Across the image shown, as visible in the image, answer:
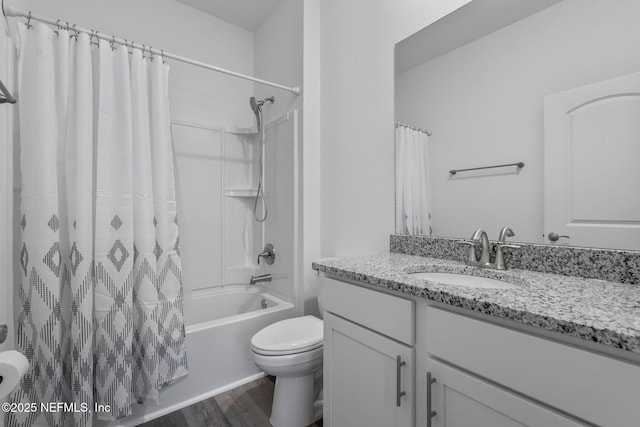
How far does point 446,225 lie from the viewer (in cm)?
131

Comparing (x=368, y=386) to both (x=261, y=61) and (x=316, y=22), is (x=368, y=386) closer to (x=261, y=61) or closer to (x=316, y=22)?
(x=316, y=22)

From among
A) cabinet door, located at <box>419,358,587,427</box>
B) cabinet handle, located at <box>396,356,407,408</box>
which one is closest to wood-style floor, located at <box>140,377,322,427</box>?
cabinet handle, located at <box>396,356,407,408</box>

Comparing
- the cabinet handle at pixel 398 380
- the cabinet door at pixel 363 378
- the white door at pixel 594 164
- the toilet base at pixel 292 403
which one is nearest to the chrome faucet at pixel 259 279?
the toilet base at pixel 292 403

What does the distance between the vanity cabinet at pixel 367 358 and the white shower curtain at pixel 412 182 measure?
557mm

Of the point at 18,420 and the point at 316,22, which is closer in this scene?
the point at 18,420

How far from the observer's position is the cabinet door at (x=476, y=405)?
61cm

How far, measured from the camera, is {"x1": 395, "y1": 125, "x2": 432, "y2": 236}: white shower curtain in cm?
140

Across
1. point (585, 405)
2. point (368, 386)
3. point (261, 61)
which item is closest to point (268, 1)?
point (261, 61)

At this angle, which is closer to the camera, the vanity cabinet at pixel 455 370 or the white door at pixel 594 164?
the vanity cabinet at pixel 455 370

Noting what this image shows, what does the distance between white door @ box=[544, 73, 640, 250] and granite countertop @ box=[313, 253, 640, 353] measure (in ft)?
0.56

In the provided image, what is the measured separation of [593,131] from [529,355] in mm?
765

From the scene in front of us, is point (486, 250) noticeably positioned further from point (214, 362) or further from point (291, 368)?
point (214, 362)

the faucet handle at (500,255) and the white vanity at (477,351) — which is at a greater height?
the faucet handle at (500,255)

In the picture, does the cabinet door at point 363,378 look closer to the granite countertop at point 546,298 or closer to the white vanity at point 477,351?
the white vanity at point 477,351
